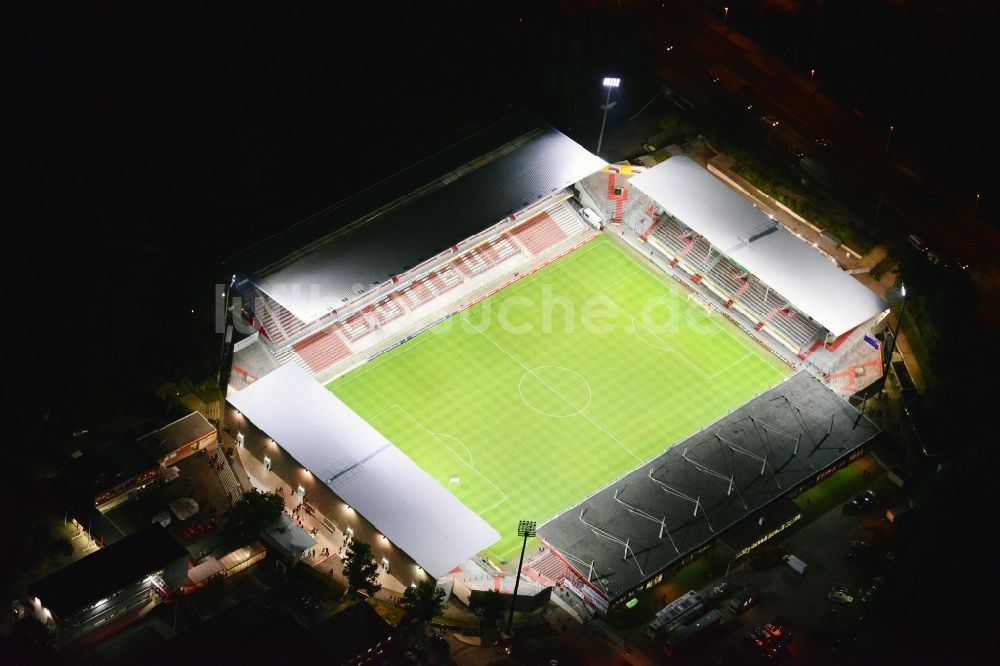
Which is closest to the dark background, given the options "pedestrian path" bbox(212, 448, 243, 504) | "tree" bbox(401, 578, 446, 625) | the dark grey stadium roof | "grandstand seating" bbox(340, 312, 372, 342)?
"pedestrian path" bbox(212, 448, 243, 504)

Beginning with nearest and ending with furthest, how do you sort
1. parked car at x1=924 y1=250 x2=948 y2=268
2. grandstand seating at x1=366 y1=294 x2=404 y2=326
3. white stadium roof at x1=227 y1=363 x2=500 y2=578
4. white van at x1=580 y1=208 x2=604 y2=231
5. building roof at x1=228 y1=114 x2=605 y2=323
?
white stadium roof at x1=227 y1=363 x2=500 y2=578
building roof at x1=228 y1=114 x2=605 y2=323
grandstand seating at x1=366 y1=294 x2=404 y2=326
parked car at x1=924 y1=250 x2=948 y2=268
white van at x1=580 y1=208 x2=604 y2=231

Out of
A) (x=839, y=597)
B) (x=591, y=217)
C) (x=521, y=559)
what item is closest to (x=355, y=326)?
(x=591, y=217)

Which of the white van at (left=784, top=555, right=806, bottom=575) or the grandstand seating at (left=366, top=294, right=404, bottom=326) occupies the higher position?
the grandstand seating at (left=366, top=294, right=404, bottom=326)

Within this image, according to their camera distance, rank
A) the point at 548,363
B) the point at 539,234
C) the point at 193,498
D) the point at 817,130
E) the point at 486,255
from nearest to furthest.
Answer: the point at 193,498 < the point at 548,363 < the point at 486,255 < the point at 539,234 < the point at 817,130

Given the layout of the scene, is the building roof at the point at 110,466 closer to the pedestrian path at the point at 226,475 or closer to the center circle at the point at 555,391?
the pedestrian path at the point at 226,475

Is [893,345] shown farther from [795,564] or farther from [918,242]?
[795,564]

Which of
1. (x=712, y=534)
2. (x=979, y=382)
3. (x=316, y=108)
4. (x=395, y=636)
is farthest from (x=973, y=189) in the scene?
(x=395, y=636)

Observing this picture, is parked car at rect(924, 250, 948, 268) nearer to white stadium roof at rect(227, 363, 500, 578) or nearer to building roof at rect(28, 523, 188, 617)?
white stadium roof at rect(227, 363, 500, 578)
